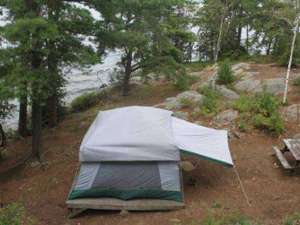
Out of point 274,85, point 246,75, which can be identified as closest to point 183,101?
point 274,85

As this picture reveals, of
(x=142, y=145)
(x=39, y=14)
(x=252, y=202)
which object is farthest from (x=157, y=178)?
(x=39, y=14)

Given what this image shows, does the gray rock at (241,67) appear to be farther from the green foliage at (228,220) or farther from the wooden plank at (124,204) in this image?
the green foliage at (228,220)

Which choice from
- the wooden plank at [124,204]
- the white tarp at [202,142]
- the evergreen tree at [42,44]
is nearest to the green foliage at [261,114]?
the white tarp at [202,142]

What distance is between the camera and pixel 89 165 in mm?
6930

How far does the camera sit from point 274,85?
13.2 m

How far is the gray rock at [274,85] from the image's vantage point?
1288 centimetres

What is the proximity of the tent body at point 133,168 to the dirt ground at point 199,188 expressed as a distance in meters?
0.28

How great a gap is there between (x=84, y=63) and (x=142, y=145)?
3.26 metres

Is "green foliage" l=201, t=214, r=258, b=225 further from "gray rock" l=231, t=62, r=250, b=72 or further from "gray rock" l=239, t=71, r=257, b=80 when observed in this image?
"gray rock" l=231, t=62, r=250, b=72

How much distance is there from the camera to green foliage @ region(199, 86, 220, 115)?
38.2 feet

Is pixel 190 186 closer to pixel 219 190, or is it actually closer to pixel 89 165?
pixel 219 190

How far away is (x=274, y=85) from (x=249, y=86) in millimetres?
992

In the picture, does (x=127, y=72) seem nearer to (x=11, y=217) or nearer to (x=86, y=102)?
(x=86, y=102)

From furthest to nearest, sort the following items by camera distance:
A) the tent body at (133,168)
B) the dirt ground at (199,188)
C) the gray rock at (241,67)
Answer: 1. the gray rock at (241,67)
2. the tent body at (133,168)
3. the dirt ground at (199,188)
